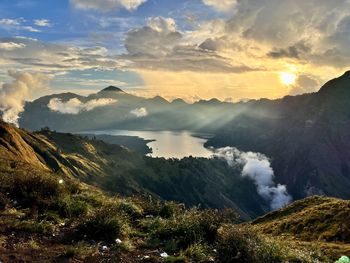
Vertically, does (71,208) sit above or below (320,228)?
above

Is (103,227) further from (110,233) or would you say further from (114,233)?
(114,233)

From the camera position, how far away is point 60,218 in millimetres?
15438

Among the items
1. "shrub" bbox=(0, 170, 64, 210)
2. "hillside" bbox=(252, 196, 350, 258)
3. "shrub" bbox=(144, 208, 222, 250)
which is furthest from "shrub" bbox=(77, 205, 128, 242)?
"hillside" bbox=(252, 196, 350, 258)

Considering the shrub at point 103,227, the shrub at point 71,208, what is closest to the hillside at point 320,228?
the shrub at point 103,227

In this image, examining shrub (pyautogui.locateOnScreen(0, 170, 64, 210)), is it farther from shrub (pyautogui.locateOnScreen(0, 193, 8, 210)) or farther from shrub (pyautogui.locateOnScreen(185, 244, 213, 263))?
shrub (pyautogui.locateOnScreen(185, 244, 213, 263))

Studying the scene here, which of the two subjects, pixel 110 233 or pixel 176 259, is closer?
pixel 176 259

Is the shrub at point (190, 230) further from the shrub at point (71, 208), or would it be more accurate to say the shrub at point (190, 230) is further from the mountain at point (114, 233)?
the shrub at point (71, 208)

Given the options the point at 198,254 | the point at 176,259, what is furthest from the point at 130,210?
the point at 176,259

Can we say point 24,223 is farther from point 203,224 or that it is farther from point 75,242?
point 203,224

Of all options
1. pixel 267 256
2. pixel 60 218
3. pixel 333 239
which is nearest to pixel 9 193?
pixel 60 218

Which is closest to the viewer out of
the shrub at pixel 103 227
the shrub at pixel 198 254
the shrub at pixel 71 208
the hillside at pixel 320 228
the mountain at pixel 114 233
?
the mountain at pixel 114 233

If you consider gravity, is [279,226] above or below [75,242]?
below

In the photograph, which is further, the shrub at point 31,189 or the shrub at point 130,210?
the shrub at point 130,210

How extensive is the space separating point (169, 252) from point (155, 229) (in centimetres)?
230
